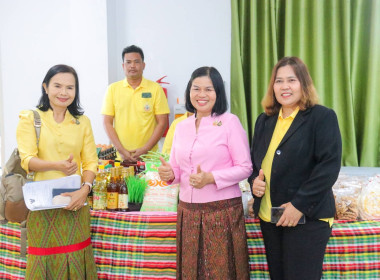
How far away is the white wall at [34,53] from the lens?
12.6ft

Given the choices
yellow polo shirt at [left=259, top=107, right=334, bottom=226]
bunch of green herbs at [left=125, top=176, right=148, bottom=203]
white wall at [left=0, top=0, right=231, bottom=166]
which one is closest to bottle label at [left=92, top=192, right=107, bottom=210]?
bunch of green herbs at [left=125, top=176, right=148, bottom=203]

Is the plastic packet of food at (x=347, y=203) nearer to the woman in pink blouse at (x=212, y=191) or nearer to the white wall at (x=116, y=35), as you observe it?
the woman in pink blouse at (x=212, y=191)

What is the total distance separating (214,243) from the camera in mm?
1586

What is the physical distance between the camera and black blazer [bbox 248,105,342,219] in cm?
137

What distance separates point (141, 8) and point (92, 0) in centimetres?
51

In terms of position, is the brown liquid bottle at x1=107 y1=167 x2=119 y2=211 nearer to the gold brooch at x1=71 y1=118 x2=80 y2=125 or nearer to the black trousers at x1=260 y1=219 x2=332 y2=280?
the gold brooch at x1=71 y1=118 x2=80 y2=125

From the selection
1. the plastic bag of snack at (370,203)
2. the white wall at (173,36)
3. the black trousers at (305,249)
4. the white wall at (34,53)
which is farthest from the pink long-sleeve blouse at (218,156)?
the white wall at (34,53)

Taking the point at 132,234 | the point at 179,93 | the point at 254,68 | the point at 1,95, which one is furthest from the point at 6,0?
the point at 132,234

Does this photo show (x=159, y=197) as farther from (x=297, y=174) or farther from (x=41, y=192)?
(x=297, y=174)

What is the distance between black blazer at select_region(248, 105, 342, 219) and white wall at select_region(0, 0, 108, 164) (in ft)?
9.01

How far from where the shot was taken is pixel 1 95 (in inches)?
166

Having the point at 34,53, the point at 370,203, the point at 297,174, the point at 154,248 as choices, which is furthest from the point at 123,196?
the point at 34,53

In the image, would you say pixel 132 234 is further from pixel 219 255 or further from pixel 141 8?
pixel 141 8

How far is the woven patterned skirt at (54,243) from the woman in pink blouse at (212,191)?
49 cm
